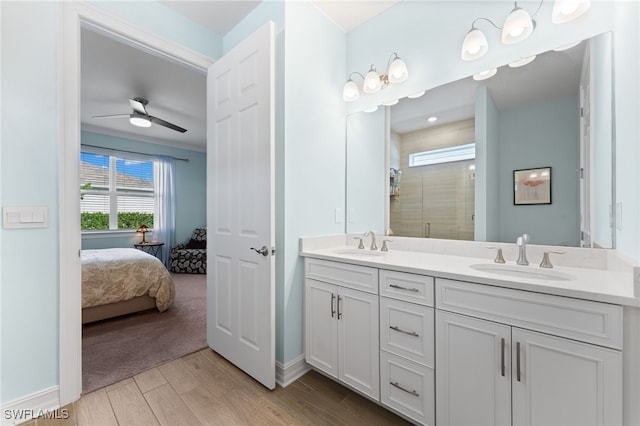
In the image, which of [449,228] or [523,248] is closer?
[523,248]

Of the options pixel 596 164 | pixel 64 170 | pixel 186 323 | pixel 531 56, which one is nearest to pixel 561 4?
pixel 531 56

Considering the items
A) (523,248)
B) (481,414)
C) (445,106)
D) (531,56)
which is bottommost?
(481,414)

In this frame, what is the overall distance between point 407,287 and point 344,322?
1.65 feet

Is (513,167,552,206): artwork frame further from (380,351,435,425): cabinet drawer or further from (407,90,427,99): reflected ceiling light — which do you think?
(380,351,435,425): cabinet drawer

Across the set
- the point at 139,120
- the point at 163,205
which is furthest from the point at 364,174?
the point at 163,205

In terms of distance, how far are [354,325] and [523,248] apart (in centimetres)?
102

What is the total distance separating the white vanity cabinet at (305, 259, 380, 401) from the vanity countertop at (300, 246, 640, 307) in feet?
0.32

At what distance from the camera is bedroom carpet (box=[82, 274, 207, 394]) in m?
1.96

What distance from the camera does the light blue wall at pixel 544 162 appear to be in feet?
4.76

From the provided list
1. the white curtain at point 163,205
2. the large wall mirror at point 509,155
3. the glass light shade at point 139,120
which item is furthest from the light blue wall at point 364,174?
the white curtain at point 163,205

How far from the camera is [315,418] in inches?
59.6

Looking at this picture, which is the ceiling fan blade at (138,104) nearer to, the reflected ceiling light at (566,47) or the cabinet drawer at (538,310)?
the cabinet drawer at (538,310)

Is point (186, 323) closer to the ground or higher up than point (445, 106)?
closer to the ground

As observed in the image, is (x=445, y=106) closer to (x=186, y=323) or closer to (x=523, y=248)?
(x=523, y=248)
